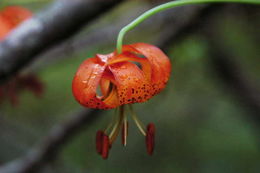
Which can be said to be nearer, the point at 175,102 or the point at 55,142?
the point at 55,142

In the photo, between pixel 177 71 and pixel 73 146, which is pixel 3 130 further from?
pixel 177 71

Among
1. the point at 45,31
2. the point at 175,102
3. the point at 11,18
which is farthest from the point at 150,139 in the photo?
the point at 175,102

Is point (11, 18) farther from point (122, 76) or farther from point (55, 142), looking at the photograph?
point (122, 76)

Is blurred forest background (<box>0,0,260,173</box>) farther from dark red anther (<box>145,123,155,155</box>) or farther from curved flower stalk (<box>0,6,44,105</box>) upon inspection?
dark red anther (<box>145,123,155,155</box>)

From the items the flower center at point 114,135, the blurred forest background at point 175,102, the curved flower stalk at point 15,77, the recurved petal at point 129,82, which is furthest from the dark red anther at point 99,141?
the blurred forest background at point 175,102

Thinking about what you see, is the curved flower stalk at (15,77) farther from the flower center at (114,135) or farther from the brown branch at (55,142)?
the flower center at (114,135)

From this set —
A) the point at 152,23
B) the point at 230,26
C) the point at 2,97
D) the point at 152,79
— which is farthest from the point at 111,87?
the point at 230,26
